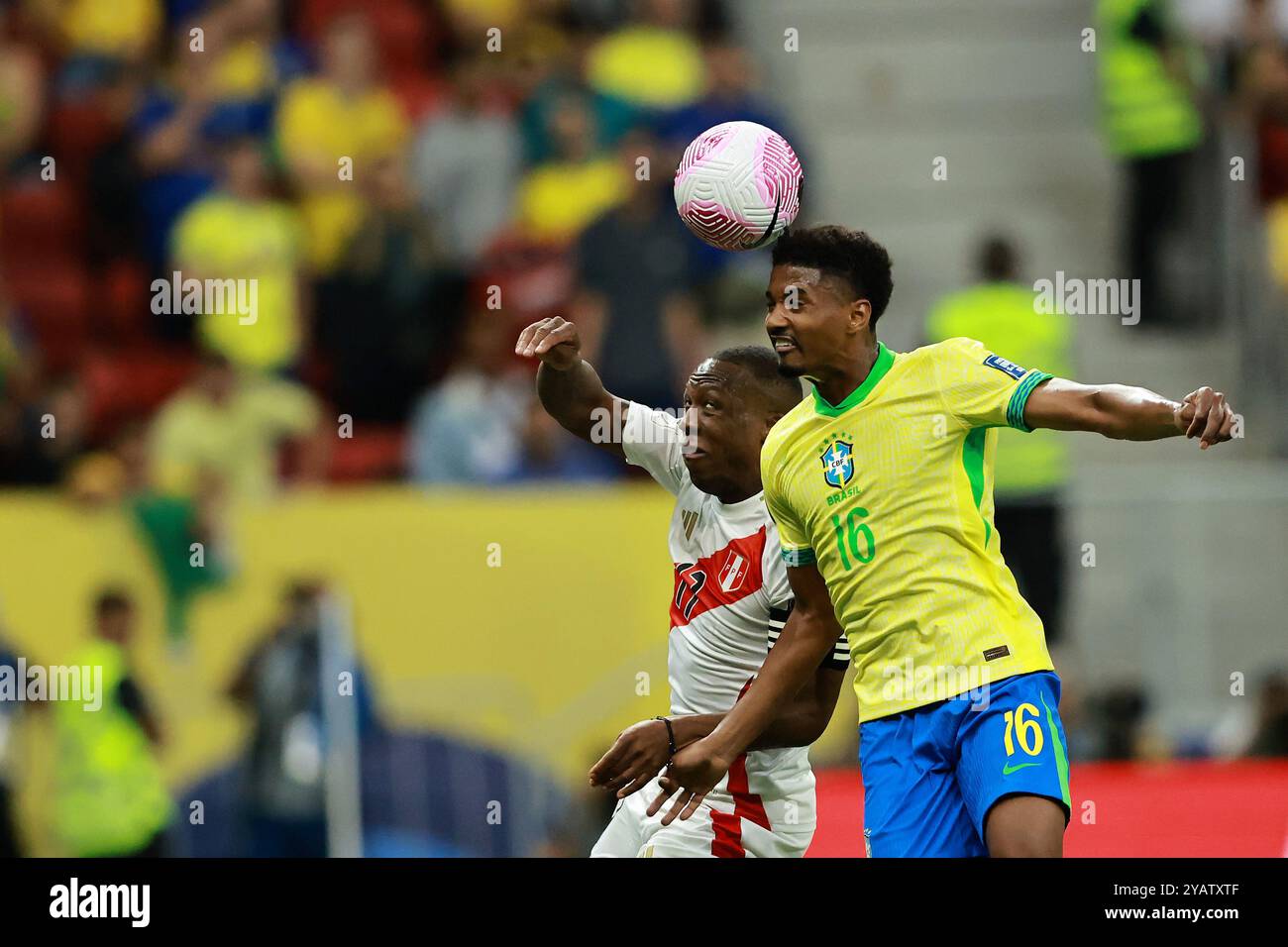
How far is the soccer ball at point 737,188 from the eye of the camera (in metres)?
Result: 6.72

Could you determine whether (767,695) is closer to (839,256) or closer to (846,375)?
(846,375)

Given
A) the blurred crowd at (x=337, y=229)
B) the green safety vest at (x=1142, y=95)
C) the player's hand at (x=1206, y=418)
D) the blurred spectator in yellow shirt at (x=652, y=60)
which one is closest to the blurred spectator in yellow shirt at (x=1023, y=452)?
the blurred crowd at (x=337, y=229)

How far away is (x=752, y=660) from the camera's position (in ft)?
23.3

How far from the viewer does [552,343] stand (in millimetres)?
6797

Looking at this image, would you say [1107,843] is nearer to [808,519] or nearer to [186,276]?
[808,519]

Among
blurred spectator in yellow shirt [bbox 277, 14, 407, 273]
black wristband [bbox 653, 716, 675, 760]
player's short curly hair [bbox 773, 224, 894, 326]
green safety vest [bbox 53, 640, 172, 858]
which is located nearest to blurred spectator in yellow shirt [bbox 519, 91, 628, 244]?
blurred spectator in yellow shirt [bbox 277, 14, 407, 273]

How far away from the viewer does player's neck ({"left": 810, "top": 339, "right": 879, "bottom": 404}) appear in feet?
21.5

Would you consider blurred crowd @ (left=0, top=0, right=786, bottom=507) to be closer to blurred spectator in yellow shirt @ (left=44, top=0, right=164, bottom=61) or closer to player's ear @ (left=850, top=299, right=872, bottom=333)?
Result: blurred spectator in yellow shirt @ (left=44, top=0, right=164, bottom=61)

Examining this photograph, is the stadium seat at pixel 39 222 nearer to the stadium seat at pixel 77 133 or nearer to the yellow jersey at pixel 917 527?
the stadium seat at pixel 77 133

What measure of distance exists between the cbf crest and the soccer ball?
72cm

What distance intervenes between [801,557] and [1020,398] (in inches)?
35.8
